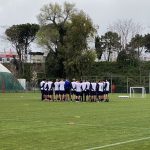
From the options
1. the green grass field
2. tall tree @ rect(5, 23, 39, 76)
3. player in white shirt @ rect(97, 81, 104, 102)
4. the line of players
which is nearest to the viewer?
the green grass field

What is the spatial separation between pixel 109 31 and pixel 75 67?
2423 cm

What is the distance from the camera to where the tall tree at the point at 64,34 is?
85.6m

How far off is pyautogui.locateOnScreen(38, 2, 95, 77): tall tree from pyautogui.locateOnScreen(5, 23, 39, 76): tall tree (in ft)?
65.3

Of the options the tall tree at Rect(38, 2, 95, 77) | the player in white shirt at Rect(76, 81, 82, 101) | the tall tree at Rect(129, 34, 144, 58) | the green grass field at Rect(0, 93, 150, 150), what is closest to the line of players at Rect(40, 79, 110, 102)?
the player in white shirt at Rect(76, 81, 82, 101)

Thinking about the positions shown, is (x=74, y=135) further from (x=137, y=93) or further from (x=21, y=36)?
(x=21, y=36)

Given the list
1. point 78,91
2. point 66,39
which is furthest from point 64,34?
point 78,91

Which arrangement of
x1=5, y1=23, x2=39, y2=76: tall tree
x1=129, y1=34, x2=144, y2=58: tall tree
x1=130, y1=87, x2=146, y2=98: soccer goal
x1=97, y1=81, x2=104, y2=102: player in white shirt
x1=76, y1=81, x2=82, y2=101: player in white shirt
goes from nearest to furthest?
x1=97, y1=81, x2=104, y2=102: player in white shirt < x1=76, y1=81, x2=82, y2=101: player in white shirt < x1=130, y1=87, x2=146, y2=98: soccer goal < x1=129, y1=34, x2=144, y2=58: tall tree < x1=5, y1=23, x2=39, y2=76: tall tree

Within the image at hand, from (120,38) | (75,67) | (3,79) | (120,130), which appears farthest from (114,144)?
(120,38)

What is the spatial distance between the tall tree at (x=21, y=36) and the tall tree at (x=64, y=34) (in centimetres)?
1989

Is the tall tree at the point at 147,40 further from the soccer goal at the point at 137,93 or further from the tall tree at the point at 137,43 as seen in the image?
the soccer goal at the point at 137,93

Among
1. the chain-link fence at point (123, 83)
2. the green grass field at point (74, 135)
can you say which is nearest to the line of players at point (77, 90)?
the green grass field at point (74, 135)

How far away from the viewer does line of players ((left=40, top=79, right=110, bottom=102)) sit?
40.5 metres

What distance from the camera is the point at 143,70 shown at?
90.2 meters

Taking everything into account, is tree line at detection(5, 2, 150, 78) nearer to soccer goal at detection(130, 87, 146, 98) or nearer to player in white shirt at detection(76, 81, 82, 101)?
soccer goal at detection(130, 87, 146, 98)
